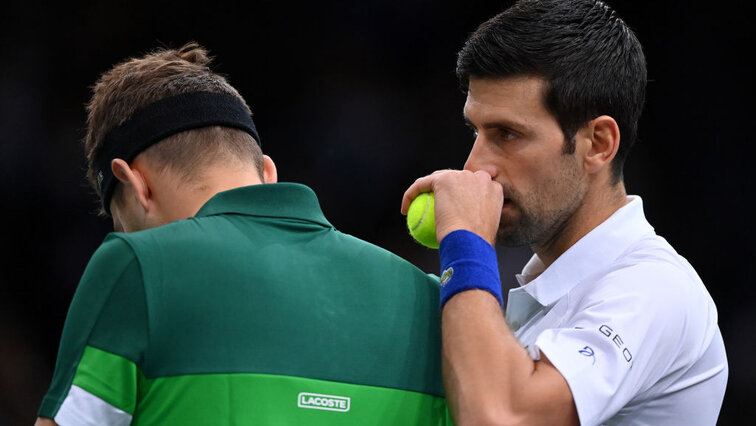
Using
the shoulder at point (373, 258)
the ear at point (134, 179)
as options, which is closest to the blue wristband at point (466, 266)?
the shoulder at point (373, 258)

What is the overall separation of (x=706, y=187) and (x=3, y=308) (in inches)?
169

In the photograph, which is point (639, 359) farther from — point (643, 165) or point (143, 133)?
point (643, 165)

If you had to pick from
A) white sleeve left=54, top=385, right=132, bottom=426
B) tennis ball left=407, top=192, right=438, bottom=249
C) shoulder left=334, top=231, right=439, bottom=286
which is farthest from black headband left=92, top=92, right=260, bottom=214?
white sleeve left=54, top=385, right=132, bottom=426

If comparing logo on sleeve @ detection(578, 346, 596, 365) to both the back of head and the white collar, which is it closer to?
the white collar

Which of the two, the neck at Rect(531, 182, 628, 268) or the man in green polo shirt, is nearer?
the man in green polo shirt

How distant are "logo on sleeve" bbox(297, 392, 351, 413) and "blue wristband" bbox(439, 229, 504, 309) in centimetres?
39

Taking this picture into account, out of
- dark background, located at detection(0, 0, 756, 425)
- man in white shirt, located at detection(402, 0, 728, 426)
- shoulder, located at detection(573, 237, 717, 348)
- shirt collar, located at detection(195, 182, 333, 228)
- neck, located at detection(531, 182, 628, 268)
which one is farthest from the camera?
dark background, located at detection(0, 0, 756, 425)

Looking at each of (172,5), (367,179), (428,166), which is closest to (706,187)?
(428,166)

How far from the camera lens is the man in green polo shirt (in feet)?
5.51

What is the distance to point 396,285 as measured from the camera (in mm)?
1991

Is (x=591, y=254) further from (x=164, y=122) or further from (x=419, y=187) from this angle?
(x=164, y=122)

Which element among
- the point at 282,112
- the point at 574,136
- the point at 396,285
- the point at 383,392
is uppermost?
the point at 574,136

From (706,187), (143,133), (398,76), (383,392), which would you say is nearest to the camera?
(383,392)

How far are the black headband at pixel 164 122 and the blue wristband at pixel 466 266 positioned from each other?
0.54 metres
